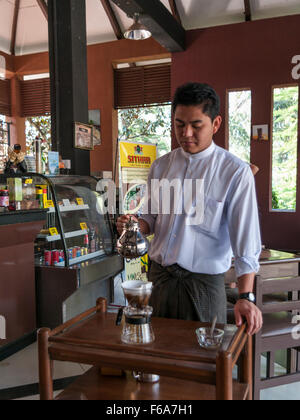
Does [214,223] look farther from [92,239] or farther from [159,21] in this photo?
[159,21]

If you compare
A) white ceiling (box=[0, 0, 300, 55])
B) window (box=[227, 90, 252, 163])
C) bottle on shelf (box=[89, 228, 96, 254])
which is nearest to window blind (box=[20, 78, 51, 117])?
white ceiling (box=[0, 0, 300, 55])

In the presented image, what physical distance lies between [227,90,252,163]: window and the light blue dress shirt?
5.40 m

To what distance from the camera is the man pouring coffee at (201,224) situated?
4.77 feet

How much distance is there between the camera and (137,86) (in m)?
7.81

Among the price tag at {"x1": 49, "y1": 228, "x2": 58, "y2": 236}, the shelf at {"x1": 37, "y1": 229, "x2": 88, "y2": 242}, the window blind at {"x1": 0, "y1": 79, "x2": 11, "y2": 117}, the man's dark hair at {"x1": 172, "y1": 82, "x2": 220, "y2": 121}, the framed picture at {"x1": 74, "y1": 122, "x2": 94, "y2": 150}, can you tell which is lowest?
the shelf at {"x1": 37, "y1": 229, "x2": 88, "y2": 242}

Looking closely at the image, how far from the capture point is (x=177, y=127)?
1.52 meters

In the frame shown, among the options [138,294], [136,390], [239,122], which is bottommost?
[136,390]

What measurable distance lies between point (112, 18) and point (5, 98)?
3162 mm

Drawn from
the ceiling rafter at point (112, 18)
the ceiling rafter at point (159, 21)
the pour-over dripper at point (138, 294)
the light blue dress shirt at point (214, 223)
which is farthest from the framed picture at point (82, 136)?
the ceiling rafter at point (112, 18)

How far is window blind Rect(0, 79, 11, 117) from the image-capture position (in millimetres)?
8555

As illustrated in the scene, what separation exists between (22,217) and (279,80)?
5274mm

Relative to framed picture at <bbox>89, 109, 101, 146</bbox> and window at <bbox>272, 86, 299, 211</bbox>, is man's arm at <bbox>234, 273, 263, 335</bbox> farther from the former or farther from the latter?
framed picture at <bbox>89, 109, 101, 146</bbox>

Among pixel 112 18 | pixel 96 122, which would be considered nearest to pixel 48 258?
pixel 96 122

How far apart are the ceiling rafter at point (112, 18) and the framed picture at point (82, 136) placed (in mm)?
3857
